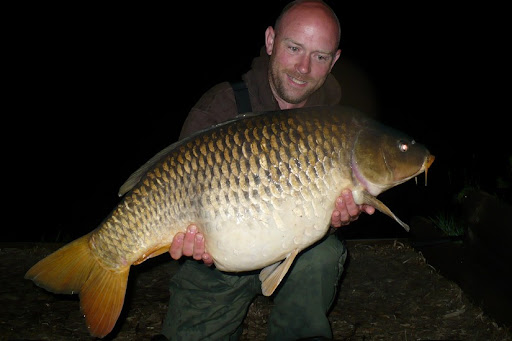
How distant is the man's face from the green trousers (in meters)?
0.65

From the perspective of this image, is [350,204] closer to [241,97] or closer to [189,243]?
[189,243]

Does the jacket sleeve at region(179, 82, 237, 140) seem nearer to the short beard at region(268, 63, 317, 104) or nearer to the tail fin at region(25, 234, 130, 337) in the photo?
the short beard at region(268, 63, 317, 104)

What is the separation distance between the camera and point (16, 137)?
866 centimetres

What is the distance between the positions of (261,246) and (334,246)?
1.71 feet

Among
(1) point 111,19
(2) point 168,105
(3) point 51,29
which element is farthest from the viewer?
(1) point 111,19

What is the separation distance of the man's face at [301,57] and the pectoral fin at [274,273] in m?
0.77

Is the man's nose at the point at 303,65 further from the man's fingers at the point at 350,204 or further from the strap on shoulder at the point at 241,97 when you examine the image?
the man's fingers at the point at 350,204

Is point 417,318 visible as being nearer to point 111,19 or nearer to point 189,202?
point 189,202

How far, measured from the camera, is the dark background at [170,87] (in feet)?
19.1

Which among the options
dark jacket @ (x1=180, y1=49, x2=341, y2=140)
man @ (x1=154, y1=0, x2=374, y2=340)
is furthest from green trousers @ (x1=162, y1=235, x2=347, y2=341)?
dark jacket @ (x1=180, y1=49, x2=341, y2=140)

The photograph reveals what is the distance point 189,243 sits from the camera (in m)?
1.51

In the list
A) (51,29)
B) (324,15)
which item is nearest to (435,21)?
(51,29)

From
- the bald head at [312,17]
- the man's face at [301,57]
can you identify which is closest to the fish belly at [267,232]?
the man's face at [301,57]

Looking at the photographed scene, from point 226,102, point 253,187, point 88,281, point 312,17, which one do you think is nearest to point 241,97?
point 226,102
